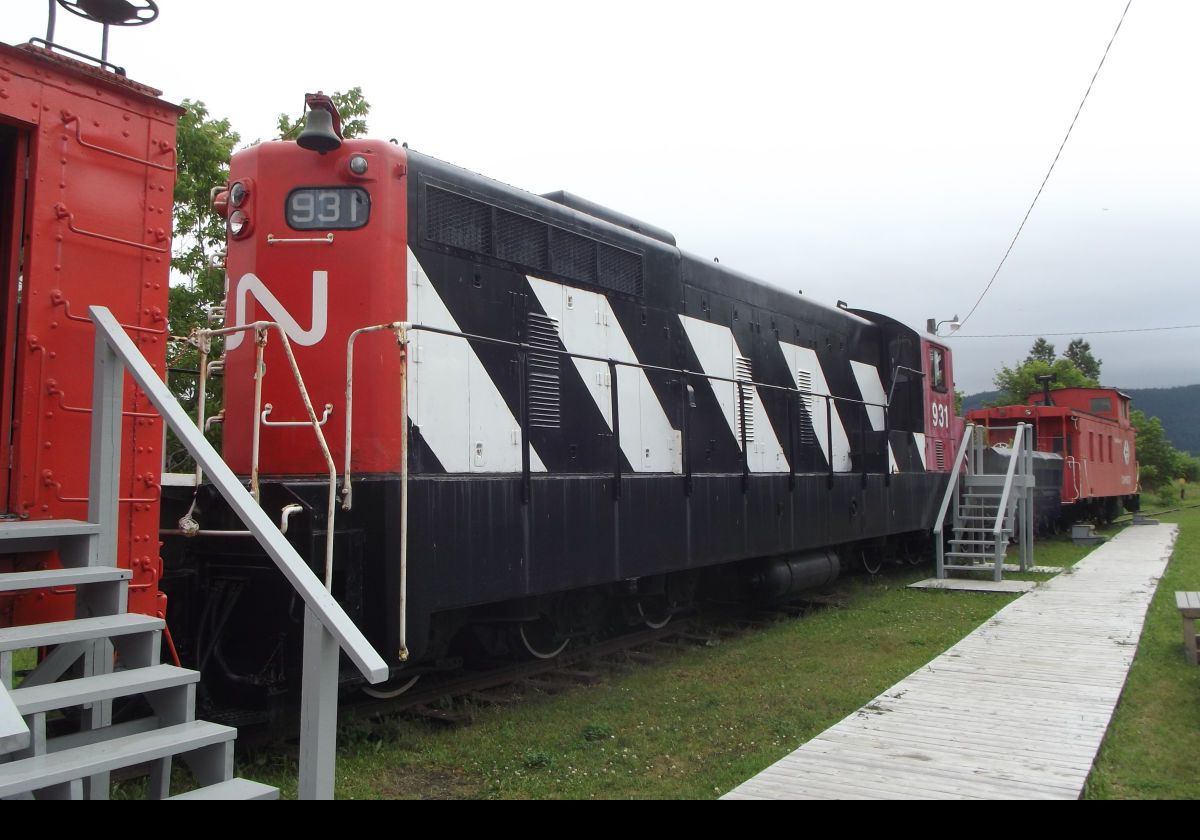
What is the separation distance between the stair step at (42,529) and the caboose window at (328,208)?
7.42 feet

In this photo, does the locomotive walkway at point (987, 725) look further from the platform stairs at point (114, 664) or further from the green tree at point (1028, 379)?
the green tree at point (1028, 379)

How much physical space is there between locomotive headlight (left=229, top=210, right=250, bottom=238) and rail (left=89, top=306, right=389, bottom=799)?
183cm

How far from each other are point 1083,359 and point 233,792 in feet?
298

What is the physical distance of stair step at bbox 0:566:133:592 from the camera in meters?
2.98

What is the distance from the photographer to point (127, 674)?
3.06 m

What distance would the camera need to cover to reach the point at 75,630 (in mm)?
2984

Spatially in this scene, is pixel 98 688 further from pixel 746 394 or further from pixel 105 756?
pixel 746 394

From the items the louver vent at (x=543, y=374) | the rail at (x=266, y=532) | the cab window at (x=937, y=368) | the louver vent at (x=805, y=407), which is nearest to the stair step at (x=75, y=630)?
the rail at (x=266, y=532)

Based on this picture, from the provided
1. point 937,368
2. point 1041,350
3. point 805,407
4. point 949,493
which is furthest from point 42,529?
point 1041,350

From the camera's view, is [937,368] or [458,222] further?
[937,368]

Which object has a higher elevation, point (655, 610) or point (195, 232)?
point (195, 232)

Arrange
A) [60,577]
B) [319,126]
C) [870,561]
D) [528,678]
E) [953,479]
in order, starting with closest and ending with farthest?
1. [60,577]
2. [319,126]
3. [528,678]
4. [870,561]
5. [953,479]

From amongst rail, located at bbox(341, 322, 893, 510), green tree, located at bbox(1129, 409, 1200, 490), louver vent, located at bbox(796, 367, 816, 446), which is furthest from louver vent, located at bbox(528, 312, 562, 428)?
green tree, located at bbox(1129, 409, 1200, 490)
